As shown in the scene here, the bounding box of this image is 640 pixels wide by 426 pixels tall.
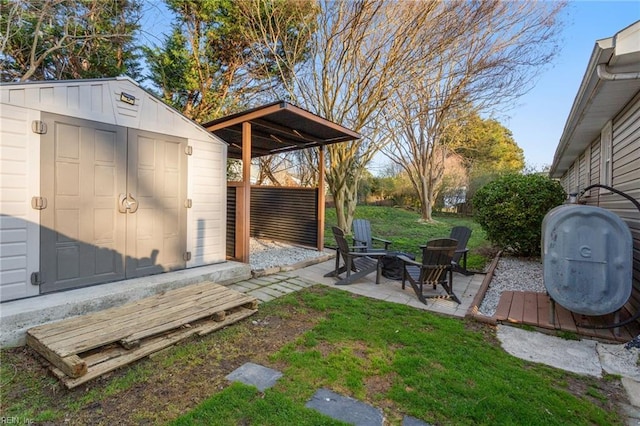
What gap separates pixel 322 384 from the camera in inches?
87.6

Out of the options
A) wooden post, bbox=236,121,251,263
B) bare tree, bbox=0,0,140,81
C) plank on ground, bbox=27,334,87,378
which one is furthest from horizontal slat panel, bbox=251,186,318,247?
bare tree, bbox=0,0,140,81

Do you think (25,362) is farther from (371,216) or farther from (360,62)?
(371,216)

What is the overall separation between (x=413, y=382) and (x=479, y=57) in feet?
30.4

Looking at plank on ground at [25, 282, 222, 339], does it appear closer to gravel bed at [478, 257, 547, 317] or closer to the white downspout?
gravel bed at [478, 257, 547, 317]

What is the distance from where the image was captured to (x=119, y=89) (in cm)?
363

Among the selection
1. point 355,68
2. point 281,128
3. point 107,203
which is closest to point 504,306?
point 281,128

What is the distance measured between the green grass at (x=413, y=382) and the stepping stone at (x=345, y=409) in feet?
0.18

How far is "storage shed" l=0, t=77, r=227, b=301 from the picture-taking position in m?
2.93

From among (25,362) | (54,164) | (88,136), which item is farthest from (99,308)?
(88,136)

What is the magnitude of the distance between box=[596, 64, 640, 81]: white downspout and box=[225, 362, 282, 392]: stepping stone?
404 cm

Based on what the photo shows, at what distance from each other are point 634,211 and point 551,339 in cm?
191

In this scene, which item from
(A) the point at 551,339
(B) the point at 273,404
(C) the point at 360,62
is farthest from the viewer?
(C) the point at 360,62

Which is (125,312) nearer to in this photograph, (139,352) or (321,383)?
(139,352)

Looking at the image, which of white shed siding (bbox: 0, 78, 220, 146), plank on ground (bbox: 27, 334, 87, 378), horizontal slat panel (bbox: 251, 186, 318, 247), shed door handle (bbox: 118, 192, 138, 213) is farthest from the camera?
horizontal slat panel (bbox: 251, 186, 318, 247)
